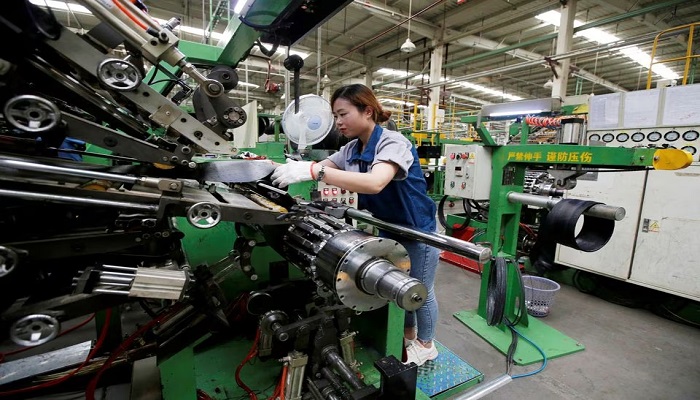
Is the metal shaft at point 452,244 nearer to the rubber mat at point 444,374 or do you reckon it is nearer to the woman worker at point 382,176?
the woman worker at point 382,176

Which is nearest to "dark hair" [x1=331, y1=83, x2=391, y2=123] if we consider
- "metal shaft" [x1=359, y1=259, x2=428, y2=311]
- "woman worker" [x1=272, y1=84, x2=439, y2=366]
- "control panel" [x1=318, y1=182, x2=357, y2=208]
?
"woman worker" [x1=272, y1=84, x2=439, y2=366]

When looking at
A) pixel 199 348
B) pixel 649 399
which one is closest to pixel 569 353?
pixel 649 399

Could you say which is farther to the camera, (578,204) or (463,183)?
(463,183)

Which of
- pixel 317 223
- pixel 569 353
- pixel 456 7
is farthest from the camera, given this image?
pixel 456 7

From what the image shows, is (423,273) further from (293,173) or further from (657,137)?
(657,137)

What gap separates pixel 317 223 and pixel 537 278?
259 centimetres

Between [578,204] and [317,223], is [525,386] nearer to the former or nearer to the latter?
[578,204]

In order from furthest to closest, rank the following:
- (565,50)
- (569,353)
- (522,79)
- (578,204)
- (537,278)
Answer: (522,79), (565,50), (537,278), (569,353), (578,204)

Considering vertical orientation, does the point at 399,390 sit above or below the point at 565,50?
below

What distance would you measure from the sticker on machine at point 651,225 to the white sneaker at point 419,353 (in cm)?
225

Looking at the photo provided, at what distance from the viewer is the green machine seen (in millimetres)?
1685

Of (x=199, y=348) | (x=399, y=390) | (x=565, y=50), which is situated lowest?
(x=199, y=348)

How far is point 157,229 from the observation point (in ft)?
2.86

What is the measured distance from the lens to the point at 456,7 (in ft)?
19.5
